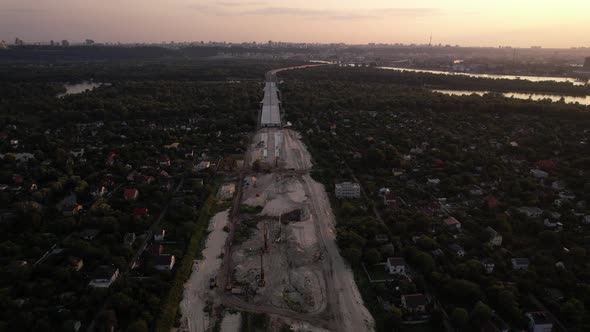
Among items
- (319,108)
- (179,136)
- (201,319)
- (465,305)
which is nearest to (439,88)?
(319,108)

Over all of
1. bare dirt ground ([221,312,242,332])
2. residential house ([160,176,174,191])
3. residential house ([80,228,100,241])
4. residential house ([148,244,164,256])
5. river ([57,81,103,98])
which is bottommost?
bare dirt ground ([221,312,242,332])

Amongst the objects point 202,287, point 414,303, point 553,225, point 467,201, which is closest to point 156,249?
point 202,287

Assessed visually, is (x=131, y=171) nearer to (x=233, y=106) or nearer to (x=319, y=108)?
(x=233, y=106)

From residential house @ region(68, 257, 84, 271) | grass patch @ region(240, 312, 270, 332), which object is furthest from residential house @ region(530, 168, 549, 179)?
residential house @ region(68, 257, 84, 271)

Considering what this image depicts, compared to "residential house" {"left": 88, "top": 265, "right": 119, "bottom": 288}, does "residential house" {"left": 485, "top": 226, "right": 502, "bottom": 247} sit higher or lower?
higher

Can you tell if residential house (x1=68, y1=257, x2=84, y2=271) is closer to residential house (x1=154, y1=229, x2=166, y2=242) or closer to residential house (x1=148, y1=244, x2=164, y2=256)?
residential house (x1=148, y1=244, x2=164, y2=256)

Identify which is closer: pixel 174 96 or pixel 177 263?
pixel 177 263

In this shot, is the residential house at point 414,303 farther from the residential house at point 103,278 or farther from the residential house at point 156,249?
the residential house at point 103,278
